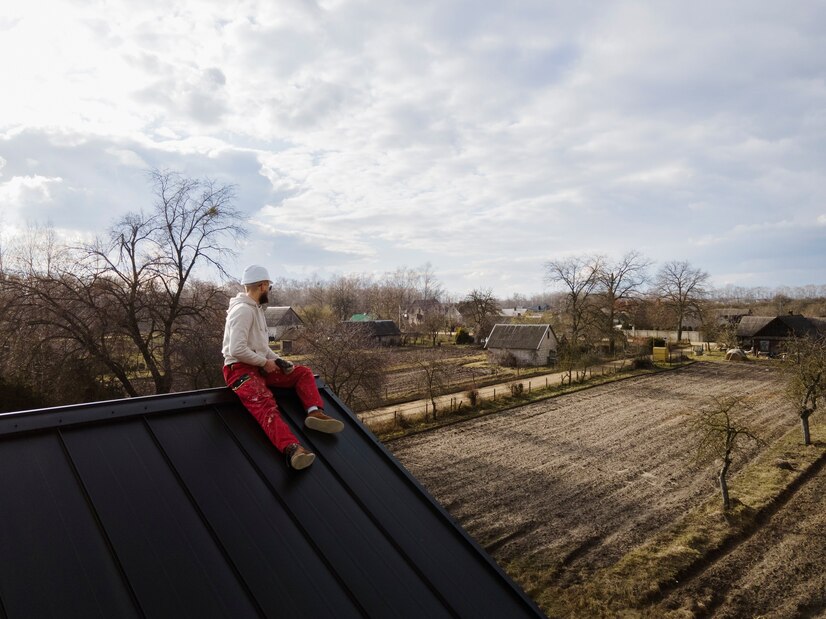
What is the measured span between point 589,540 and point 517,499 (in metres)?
2.39

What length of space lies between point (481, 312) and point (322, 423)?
48.7 meters

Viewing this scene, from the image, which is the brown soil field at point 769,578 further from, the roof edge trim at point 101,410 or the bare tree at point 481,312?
the bare tree at point 481,312

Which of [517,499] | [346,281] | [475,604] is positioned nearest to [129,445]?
[475,604]

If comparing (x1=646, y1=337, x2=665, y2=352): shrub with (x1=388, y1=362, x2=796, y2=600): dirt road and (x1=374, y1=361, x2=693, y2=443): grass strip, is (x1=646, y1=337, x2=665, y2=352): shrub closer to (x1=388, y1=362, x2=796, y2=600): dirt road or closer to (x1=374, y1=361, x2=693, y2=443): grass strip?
(x1=374, y1=361, x2=693, y2=443): grass strip

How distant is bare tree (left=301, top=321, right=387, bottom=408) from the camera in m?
16.7

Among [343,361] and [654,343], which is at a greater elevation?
[343,361]

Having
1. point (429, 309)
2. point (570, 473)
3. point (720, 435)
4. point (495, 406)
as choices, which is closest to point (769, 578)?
point (720, 435)

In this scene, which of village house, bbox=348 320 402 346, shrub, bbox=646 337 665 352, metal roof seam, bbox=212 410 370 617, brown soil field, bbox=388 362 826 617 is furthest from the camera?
village house, bbox=348 320 402 346

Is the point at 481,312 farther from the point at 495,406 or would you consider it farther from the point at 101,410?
the point at 101,410

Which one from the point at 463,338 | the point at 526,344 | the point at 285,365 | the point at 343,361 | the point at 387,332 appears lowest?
the point at 463,338

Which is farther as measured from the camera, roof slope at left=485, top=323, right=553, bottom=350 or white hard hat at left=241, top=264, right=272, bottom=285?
roof slope at left=485, top=323, right=553, bottom=350

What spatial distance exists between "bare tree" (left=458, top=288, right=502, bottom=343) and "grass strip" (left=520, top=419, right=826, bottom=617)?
3639 cm

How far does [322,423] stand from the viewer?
3.36m

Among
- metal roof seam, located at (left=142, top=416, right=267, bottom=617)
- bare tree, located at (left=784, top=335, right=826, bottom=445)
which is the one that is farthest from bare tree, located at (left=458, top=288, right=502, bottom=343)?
metal roof seam, located at (left=142, top=416, right=267, bottom=617)
